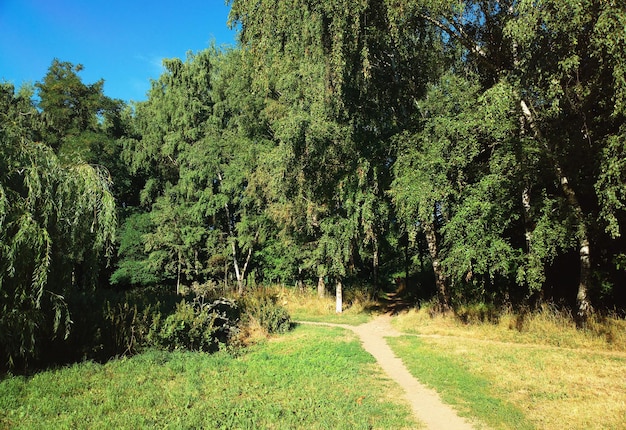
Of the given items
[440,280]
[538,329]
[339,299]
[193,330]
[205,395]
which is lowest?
[205,395]

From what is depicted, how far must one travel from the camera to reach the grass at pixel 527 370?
18.3 ft

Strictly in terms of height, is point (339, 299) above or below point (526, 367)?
above

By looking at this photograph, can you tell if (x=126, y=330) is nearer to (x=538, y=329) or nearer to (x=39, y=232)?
(x=39, y=232)

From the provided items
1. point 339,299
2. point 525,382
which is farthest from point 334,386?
point 339,299

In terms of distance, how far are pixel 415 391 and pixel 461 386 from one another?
2.65 ft

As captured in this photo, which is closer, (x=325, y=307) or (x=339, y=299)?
(x=339, y=299)

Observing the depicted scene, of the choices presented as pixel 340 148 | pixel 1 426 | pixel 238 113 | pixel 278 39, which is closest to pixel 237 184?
pixel 238 113

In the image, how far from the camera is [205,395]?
Result: 20.5 feet

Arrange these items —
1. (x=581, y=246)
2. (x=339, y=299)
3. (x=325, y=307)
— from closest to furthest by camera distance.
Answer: (x=581, y=246) < (x=339, y=299) < (x=325, y=307)

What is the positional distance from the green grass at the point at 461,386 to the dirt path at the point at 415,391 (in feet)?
0.52

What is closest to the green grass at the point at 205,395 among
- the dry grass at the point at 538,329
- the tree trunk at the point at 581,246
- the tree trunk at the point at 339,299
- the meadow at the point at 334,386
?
the meadow at the point at 334,386

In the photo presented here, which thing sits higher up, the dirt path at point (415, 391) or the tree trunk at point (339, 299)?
the tree trunk at point (339, 299)

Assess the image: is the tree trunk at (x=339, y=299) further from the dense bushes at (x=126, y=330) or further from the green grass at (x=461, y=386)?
the dense bushes at (x=126, y=330)

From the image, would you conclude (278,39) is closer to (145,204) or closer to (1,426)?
(1,426)
